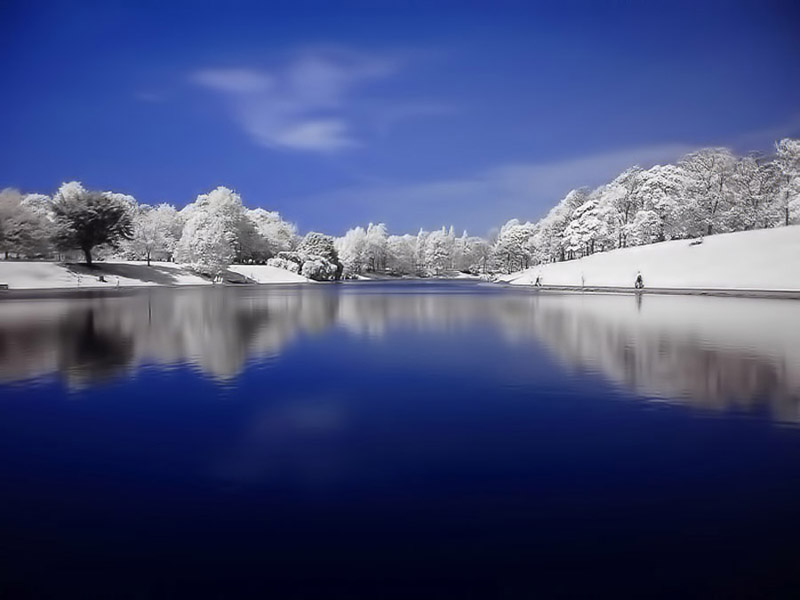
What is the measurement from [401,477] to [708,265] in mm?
53381

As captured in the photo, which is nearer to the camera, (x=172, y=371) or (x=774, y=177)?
(x=172, y=371)

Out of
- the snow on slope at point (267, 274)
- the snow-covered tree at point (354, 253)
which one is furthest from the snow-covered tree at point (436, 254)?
the snow on slope at point (267, 274)

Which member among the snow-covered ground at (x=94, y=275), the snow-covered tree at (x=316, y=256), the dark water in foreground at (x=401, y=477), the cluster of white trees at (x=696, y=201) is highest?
→ the cluster of white trees at (x=696, y=201)

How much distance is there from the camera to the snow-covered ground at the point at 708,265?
43.3 metres

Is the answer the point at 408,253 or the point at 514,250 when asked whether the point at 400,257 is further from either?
the point at 514,250

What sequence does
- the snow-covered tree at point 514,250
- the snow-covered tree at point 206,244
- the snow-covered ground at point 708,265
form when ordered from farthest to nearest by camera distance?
1. the snow-covered tree at point 514,250
2. the snow-covered tree at point 206,244
3. the snow-covered ground at point 708,265

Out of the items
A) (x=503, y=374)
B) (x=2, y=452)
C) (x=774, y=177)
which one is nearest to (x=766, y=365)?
(x=503, y=374)

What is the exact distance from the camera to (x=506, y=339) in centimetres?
1708

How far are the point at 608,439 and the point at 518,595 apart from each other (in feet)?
12.9

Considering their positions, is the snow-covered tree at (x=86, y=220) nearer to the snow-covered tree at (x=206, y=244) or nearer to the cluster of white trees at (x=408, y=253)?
the snow-covered tree at (x=206, y=244)

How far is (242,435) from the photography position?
725cm


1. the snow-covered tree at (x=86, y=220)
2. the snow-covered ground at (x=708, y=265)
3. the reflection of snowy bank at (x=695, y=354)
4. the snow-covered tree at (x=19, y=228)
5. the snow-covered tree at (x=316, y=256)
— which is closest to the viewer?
the reflection of snowy bank at (x=695, y=354)

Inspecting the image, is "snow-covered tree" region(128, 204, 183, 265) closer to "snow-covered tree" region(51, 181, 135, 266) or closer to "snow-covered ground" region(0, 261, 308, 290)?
"snow-covered ground" region(0, 261, 308, 290)

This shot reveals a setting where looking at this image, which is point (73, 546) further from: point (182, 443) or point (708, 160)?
point (708, 160)
